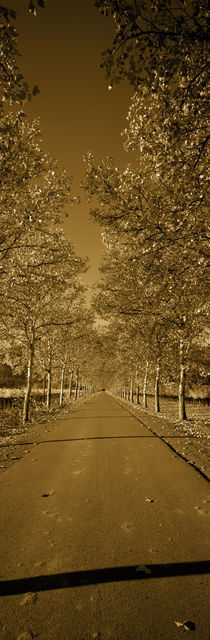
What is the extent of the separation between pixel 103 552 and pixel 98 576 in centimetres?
56

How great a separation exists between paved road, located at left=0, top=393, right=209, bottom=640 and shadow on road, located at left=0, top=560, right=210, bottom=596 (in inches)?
0.5

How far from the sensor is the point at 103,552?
4234 mm

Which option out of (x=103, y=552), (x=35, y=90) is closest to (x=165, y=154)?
(x=35, y=90)

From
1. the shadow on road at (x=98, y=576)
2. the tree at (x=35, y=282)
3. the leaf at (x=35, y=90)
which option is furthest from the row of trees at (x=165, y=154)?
the shadow on road at (x=98, y=576)

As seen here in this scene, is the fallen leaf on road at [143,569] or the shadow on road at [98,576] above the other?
the fallen leaf on road at [143,569]

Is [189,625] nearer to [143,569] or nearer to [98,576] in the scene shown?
[143,569]

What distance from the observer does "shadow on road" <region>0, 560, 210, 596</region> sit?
3.53 metres

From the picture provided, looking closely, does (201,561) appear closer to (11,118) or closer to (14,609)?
(14,609)

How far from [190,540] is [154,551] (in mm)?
642

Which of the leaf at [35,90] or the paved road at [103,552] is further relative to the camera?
the leaf at [35,90]

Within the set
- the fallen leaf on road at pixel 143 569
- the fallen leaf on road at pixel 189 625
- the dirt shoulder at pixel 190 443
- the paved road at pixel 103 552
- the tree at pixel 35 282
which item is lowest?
the paved road at pixel 103 552

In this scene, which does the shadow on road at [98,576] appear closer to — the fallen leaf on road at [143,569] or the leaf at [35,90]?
the fallen leaf on road at [143,569]

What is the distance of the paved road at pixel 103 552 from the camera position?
3.05 m

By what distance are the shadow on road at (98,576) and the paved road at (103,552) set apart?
1cm
